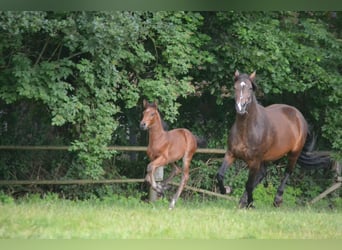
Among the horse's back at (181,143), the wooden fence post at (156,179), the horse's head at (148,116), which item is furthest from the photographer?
the wooden fence post at (156,179)

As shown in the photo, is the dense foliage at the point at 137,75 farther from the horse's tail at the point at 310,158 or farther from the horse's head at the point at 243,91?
the horse's head at the point at 243,91

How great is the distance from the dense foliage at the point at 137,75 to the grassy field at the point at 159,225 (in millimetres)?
2579

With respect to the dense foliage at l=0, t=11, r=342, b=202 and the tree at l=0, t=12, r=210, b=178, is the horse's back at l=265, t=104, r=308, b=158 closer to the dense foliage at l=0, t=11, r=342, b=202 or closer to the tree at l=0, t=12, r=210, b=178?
the dense foliage at l=0, t=11, r=342, b=202

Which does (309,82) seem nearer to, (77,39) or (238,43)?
(238,43)

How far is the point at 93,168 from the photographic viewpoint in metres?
9.99

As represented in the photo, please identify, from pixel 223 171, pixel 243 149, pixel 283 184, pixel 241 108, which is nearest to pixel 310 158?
pixel 283 184

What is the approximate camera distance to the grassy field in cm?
560

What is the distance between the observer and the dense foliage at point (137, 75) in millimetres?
9234

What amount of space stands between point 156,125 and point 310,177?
17.4 feet

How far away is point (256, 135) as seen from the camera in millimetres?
8961

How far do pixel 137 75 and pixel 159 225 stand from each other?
200 inches

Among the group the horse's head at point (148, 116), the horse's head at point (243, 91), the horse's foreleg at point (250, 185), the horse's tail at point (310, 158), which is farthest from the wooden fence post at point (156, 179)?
the horse's head at point (243, 91)

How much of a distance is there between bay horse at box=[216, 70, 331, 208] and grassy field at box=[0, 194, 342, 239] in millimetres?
1198

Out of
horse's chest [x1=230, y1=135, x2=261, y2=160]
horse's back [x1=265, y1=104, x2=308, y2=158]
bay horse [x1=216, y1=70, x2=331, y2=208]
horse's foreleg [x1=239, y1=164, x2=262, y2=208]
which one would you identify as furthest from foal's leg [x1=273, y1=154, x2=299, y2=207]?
horse's chest [x1=230, y1=135, x2=261, y2=160]
